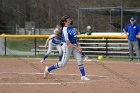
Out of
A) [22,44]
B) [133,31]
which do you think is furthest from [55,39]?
[22,44]

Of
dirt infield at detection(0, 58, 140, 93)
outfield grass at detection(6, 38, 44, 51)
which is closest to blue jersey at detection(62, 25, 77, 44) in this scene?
dirt infield at detection(0, 58, 140, 93)

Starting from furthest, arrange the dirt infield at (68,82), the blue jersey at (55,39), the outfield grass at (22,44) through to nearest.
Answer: the outfield grass at (22,44) → the blue jersey at (55,39) → the dirt infield at (68,82)

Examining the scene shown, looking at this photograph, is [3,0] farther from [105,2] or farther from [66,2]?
[105,2]

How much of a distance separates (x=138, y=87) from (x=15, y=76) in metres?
4.63

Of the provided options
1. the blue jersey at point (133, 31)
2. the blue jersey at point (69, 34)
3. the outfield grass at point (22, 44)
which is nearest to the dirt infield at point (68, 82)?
the blue jersey at point (69, 34)

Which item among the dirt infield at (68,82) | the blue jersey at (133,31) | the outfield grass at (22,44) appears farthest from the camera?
the outfield grass at (22,44)

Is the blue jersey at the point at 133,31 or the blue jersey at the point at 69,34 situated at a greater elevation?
the blue jersey at the point at 133,31

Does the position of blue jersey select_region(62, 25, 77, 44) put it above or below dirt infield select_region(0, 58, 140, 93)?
above

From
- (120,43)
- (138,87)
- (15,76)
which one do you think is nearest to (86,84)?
(138,87)

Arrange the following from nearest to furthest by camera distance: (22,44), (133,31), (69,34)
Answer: (69,34) → (133,31) → (22,44)

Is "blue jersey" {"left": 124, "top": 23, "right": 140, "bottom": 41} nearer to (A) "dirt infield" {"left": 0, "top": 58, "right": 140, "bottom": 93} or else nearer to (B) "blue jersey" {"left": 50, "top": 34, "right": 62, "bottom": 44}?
(B) "blue jersey" {"left": 50, "top": 34, "right": 62, "bottom": 44}

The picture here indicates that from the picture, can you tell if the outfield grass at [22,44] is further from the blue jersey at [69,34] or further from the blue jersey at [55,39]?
the blue jersey at [69,34]

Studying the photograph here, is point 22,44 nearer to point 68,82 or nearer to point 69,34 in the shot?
point 69,34

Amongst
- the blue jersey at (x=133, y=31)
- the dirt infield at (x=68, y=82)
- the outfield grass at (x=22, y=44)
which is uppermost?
the blue jersey at (x=133, y=31)
